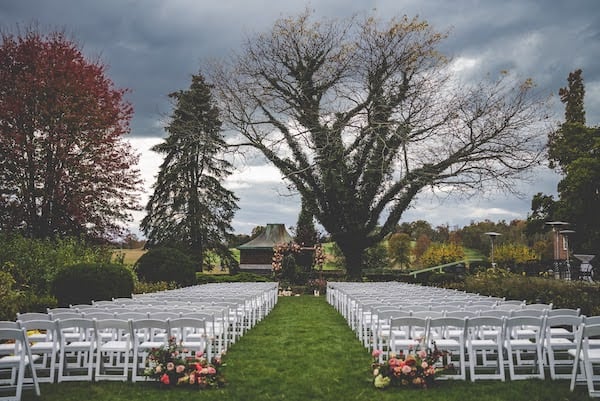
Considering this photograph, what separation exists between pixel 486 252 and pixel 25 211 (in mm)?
50495

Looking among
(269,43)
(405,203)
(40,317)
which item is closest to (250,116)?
(269,43)

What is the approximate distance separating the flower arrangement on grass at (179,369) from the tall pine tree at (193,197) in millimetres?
30028

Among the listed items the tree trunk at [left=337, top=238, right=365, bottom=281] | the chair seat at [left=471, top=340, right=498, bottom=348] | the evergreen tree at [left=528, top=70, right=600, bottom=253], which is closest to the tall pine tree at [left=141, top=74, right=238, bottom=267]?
the tree trunk at [left=337, top=238, right=365, bottom=281]

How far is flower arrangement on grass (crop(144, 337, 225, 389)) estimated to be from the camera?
7152mm

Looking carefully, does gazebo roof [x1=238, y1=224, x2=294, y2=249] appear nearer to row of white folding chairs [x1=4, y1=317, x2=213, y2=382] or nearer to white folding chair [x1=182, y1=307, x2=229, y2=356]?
white folding chair [x1=182, y1=307, x2=229, y2=356]

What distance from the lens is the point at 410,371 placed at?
23.4 feet

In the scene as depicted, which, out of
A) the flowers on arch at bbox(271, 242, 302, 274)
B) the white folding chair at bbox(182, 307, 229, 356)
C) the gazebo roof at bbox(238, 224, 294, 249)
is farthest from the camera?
the gazebo roof at bbox(238, 224, 294, 249)

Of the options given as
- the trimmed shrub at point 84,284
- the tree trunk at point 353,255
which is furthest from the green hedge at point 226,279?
the trimmed shrub at point 84,284

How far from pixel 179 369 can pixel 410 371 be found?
9.66ft

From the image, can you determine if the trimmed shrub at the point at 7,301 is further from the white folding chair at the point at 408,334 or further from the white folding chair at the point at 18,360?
the white folding chair at the point at 408,334

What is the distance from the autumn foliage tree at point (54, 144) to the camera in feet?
63.0

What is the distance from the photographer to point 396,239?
59.4m

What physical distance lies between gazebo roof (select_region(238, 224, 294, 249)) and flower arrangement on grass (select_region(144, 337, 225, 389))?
128 feet

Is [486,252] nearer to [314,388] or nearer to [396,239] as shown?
[396,239]
